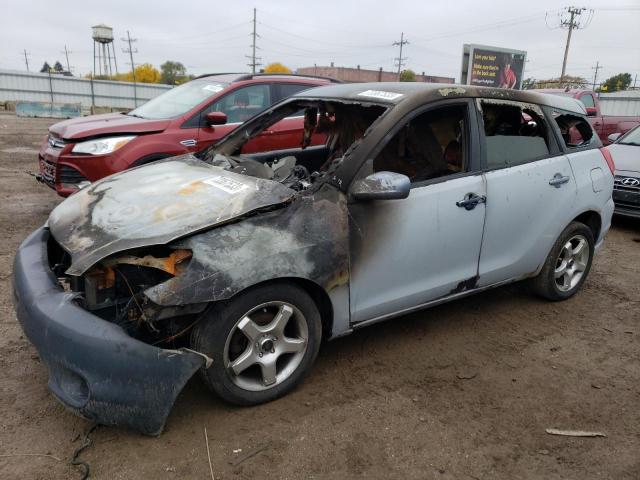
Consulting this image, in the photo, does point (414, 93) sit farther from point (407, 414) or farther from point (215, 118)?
point (215, 118)

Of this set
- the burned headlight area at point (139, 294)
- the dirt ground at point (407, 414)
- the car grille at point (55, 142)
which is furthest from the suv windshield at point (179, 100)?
the burned headlight area at point (139, 294)

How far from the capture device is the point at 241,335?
263 centimetres

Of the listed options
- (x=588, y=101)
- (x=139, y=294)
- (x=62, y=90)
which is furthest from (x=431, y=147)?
(x=62, y=90)

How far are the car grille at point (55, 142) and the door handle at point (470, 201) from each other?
456cm

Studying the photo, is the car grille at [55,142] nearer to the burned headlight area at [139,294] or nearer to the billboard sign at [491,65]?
the burned headlight area at [139,294]

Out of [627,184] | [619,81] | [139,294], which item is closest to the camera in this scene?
[139,294]

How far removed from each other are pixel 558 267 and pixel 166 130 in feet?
14.1

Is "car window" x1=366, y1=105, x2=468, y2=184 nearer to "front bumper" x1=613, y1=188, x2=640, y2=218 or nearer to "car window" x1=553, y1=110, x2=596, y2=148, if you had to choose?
"car window" x1=553, y1=110, x2=596, y2=148

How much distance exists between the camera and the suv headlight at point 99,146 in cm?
550

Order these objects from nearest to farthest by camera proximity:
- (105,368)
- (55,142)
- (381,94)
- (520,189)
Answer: (105,368) < (381,94) < (520,189) < (55,142)

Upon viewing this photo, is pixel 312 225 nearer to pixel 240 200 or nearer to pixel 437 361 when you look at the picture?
pixel 240 200

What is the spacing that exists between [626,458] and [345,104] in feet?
8.53

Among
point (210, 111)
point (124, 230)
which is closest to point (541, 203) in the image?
point (124, 230)

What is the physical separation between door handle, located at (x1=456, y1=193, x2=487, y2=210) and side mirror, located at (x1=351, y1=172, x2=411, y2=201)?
0.57 metres
